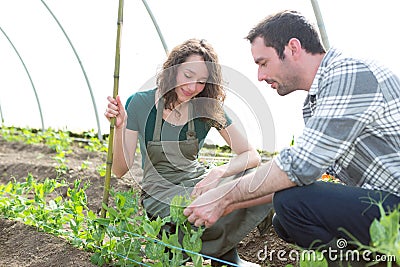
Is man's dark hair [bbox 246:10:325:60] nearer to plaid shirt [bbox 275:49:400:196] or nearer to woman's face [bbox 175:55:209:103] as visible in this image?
plaid shirt [bbox 275:49:400:196]

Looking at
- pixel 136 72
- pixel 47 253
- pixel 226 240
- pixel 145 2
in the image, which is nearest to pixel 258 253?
pixel 226 240

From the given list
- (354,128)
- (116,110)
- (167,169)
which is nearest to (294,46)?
(354,128)

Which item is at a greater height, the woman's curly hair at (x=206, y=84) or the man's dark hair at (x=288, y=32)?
the man's dark hair at (x=288, y=32)

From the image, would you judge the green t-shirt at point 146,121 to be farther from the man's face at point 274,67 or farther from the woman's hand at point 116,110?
the man's face at point 274,67

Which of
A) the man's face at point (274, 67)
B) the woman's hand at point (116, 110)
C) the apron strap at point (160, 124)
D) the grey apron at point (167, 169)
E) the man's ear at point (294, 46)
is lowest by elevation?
the grey apron at point (167, 169)

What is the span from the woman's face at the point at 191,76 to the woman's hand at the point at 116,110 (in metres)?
0.34

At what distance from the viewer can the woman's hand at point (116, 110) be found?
8.66ft

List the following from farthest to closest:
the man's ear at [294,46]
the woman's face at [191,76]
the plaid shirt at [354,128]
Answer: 1. the woman's face at [191,76]
2. the man's ear at [294,46]
3. the plaid shirt at [354,128]

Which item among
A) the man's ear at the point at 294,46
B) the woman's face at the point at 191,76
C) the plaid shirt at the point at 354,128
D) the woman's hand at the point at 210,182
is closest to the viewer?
the plaid shirt at the point at 354,128

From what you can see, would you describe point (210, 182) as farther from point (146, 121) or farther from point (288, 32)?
point (288, 32)

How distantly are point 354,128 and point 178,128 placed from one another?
1.16 metres

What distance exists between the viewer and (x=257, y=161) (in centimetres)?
287

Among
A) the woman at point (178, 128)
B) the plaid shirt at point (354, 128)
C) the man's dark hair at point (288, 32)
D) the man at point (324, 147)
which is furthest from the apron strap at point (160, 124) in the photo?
the plaid shirt at point (354, 128)

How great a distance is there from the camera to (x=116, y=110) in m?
2.66
